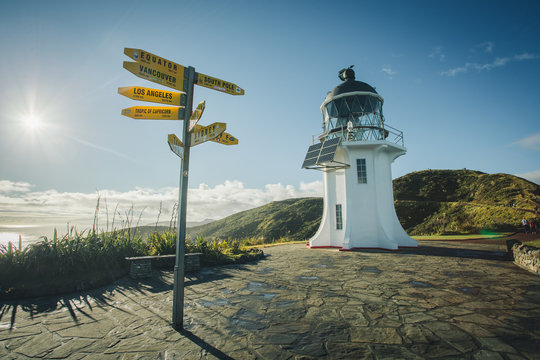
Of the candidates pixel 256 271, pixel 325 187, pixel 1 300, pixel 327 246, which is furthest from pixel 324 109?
pixel 1 300

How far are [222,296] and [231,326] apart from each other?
1606 mm

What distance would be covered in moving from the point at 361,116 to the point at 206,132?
42.1ft

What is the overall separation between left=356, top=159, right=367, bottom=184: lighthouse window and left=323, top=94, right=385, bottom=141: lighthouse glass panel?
1.42 m

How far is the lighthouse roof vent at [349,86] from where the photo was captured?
14.5 m

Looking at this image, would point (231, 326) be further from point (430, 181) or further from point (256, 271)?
point (430, 181)

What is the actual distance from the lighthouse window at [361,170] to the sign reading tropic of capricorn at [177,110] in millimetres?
11306

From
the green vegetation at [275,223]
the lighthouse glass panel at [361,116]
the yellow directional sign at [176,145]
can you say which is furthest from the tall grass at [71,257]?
the green vegetation at [275,223]

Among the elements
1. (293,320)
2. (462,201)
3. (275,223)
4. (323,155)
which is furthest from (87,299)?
(275,223)

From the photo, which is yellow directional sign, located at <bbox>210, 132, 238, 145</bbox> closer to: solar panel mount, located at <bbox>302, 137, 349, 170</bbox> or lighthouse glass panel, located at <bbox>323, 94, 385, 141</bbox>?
solar panel mount, located at <bbox>302, 137, 349, 170</bbox>

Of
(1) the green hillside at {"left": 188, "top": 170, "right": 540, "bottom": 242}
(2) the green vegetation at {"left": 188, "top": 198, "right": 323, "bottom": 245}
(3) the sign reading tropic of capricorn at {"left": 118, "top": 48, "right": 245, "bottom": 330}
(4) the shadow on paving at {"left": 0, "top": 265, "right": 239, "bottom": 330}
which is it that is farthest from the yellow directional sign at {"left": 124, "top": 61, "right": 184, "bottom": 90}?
(2) the green vegetation at {"left": 188, "top": 198, "right": 323, "bottom": 245}

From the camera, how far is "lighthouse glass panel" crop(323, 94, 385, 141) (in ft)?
46.8

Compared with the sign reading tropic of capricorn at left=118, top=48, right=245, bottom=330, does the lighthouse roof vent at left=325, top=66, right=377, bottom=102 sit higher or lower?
higher

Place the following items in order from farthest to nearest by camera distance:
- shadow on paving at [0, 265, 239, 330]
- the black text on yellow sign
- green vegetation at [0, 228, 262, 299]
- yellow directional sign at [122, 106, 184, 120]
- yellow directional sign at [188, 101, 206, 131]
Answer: green vegetation at [0, 228, 262, 299] → shadow on paving at [0, 265, 239, 330] → yellow directional sign at [122, 106, 184, 120] → yellow directional sign at [188, 101, 206, 131] → the black text on yellow sign

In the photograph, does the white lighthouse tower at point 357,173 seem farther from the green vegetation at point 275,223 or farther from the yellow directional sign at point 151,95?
the green vegetation at point 275,223
